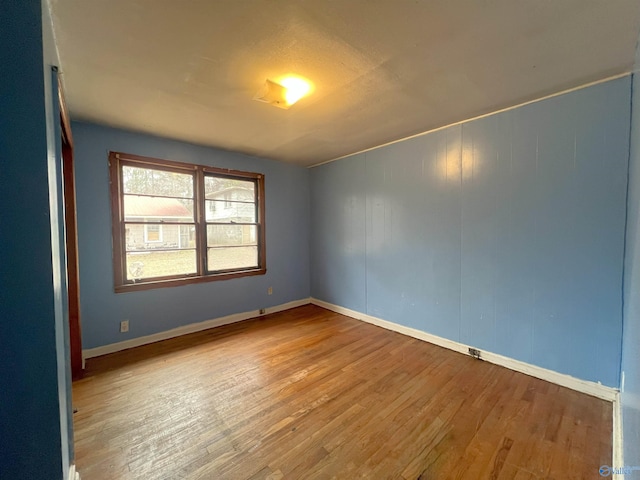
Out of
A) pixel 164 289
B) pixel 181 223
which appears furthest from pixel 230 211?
pixel 164 289

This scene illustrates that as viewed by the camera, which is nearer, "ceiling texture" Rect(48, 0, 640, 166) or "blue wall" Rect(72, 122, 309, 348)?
"ceiling texture" Rect(48, 0, 640, 166)

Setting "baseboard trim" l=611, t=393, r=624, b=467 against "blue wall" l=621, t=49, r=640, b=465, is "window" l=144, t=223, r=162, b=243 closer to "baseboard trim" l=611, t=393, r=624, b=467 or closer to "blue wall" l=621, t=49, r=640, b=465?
"blue wall" l=621, t=49, r=640, b=465

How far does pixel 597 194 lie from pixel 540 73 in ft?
3.29

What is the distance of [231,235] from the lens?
12.1 feet

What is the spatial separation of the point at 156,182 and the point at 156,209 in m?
0.33

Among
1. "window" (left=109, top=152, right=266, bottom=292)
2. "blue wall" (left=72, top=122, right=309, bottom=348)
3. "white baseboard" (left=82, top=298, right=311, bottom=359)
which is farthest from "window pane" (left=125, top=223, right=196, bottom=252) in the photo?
"white baseboard" (left=82, top=298, right=311, bottom=359)

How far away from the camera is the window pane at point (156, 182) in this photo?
113 inches

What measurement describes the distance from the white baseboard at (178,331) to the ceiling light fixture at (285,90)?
282cm

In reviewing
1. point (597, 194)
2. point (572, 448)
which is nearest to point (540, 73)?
point (597, 194)

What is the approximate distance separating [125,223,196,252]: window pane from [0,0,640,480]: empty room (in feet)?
0.08

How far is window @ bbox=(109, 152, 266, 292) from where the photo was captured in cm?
285

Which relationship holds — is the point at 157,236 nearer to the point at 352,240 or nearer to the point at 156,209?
the point at 156,209

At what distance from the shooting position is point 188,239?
3291 mm

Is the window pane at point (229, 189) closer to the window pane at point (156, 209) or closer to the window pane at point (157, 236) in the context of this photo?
the window pane at point (156, 209)
